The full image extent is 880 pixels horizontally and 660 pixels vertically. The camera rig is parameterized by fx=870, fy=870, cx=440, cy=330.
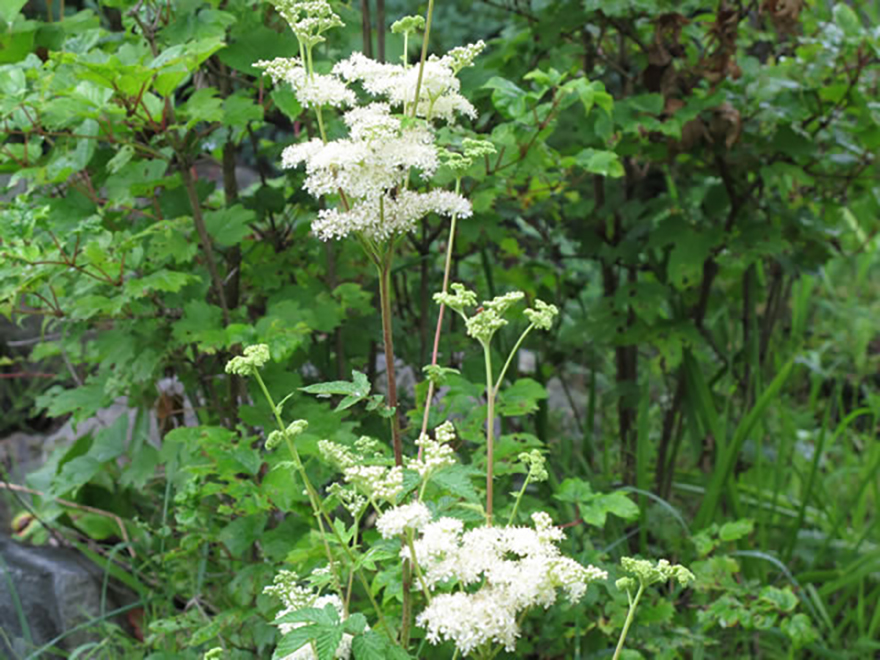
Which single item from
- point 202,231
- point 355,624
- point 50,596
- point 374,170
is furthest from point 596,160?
point 50,596

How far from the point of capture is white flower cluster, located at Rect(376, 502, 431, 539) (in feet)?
2.70

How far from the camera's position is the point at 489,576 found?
0.84 m

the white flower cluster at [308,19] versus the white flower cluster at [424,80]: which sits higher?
the white flower cluster at [308,19]

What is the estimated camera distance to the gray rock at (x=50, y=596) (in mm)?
2041

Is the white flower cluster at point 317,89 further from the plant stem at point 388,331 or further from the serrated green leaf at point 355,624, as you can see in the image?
the serrated green leaf at point 355,624

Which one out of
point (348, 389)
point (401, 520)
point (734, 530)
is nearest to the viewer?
point (401, 520)

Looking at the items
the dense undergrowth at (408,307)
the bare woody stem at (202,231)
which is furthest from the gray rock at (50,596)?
the bare woody stem at (202,231)

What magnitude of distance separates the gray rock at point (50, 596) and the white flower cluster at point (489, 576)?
5.00 ft

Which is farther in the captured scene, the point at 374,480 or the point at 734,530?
the point at 734,530

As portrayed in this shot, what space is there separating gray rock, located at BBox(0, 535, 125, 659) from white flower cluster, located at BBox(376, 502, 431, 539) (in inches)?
60.4

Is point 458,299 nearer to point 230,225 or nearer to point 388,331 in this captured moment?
A: point 388,331

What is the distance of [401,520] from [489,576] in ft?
0.34

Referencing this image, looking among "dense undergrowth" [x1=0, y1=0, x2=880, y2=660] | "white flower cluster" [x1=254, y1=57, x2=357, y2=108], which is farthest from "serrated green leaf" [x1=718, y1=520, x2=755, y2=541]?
"white flower cluster" [x1=254, y1=57, x2=357, y2=108]

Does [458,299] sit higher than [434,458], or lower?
higher
